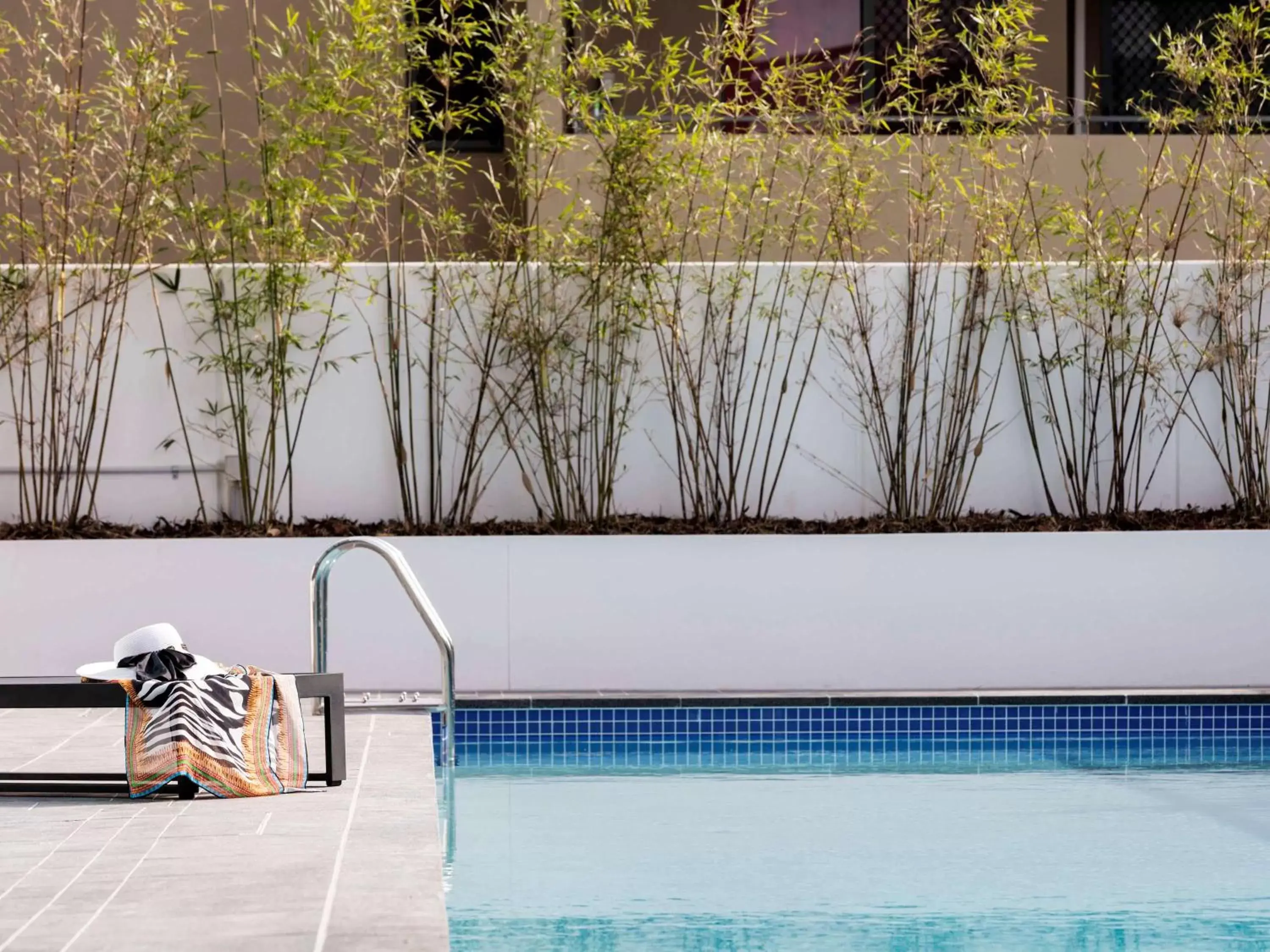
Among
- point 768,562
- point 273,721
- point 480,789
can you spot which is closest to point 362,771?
point 273,721

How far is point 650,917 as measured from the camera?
329 cm

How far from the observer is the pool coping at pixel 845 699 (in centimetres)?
536

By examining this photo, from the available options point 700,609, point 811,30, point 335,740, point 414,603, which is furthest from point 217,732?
point 811,30

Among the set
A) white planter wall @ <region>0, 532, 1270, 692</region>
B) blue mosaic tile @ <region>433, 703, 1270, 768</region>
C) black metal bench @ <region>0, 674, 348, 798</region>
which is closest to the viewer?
black metal bench @ <region>0, 674, 348, 798</region>

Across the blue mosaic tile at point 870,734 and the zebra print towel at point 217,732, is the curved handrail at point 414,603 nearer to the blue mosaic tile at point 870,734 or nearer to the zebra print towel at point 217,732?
the zebra print towel at point 217,732

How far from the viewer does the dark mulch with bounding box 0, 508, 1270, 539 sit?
604 cm

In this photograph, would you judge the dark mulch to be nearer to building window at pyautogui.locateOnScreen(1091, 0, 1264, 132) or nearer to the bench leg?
the bench leg

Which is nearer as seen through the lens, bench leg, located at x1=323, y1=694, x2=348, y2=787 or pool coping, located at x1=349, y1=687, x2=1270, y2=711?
bench leg, located at x1=323, y1=694, x2=348, y2=787

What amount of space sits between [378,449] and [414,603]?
7.24 ft

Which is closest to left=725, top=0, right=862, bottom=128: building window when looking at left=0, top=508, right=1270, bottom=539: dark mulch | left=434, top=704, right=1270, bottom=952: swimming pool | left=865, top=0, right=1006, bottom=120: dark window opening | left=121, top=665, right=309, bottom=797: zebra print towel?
left=865, top=0, right=1006, bottom=120: dark window opening

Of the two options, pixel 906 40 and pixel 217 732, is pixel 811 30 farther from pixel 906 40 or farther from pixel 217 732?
pixel 217 732

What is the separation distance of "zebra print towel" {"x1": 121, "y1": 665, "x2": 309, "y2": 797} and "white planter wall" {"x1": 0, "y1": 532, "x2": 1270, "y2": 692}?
1.97 meters

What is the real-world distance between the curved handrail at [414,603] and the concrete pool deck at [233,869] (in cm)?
16

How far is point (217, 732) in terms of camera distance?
356cm
